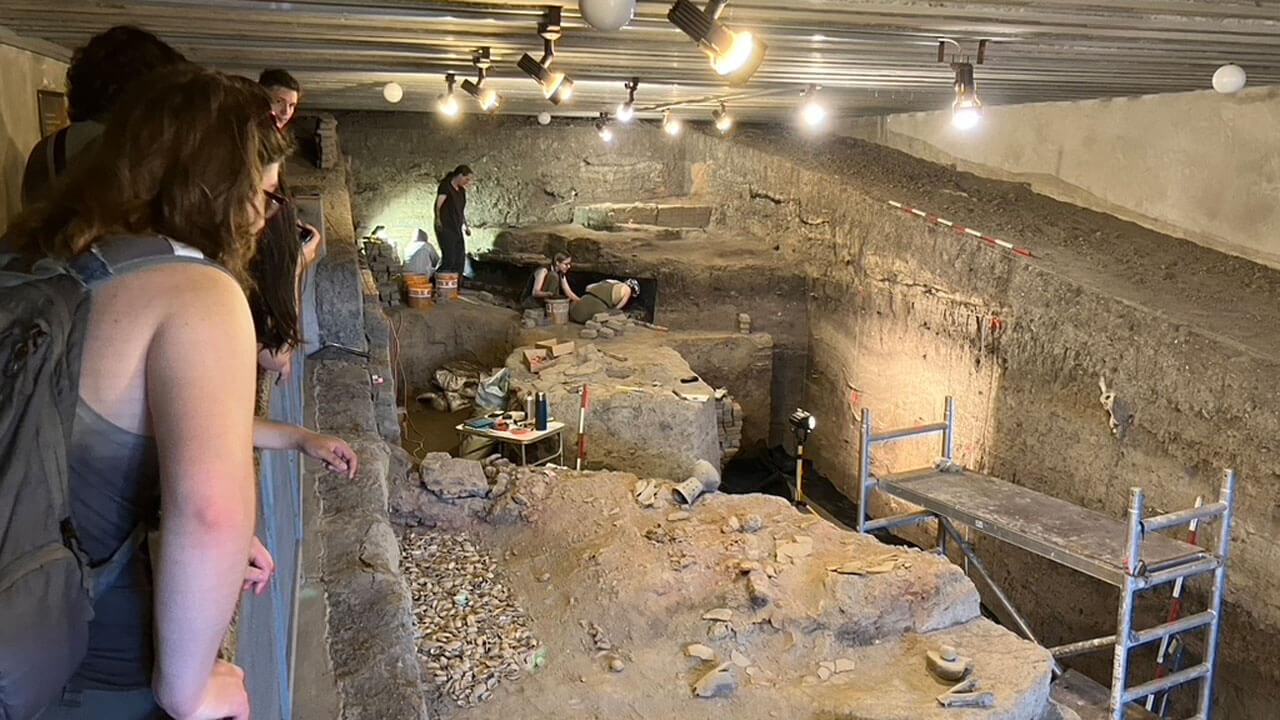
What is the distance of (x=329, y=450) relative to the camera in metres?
2.25

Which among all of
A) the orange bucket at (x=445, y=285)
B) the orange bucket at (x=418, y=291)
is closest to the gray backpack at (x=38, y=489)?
the orange bucket at (x=418, y=291)

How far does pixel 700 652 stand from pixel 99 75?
358cm

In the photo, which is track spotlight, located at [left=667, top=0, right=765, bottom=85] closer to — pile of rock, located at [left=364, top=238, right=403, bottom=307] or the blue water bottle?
the blue water bottle

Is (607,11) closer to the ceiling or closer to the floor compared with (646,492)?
closer to the ceiling

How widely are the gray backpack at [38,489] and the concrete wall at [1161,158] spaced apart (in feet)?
27.2

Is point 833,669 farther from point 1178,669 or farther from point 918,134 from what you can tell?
A: point 918,134

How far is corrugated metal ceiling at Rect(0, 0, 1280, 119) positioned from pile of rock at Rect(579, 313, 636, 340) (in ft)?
8.67

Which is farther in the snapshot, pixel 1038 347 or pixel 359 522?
pixel 1038 347

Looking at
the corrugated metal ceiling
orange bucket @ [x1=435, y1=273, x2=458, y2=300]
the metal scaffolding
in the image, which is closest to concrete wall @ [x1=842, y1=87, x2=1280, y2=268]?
the corrugated metal ceiling

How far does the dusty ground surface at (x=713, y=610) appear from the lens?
174 inches

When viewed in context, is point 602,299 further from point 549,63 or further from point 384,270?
point 549,63

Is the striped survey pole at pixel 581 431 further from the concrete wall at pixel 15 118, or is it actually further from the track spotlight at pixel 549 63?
the concrete wall at pixel 15 118

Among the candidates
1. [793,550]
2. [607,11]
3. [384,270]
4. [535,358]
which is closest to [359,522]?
[607,11]

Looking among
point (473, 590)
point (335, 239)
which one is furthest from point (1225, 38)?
point (335, 239)
